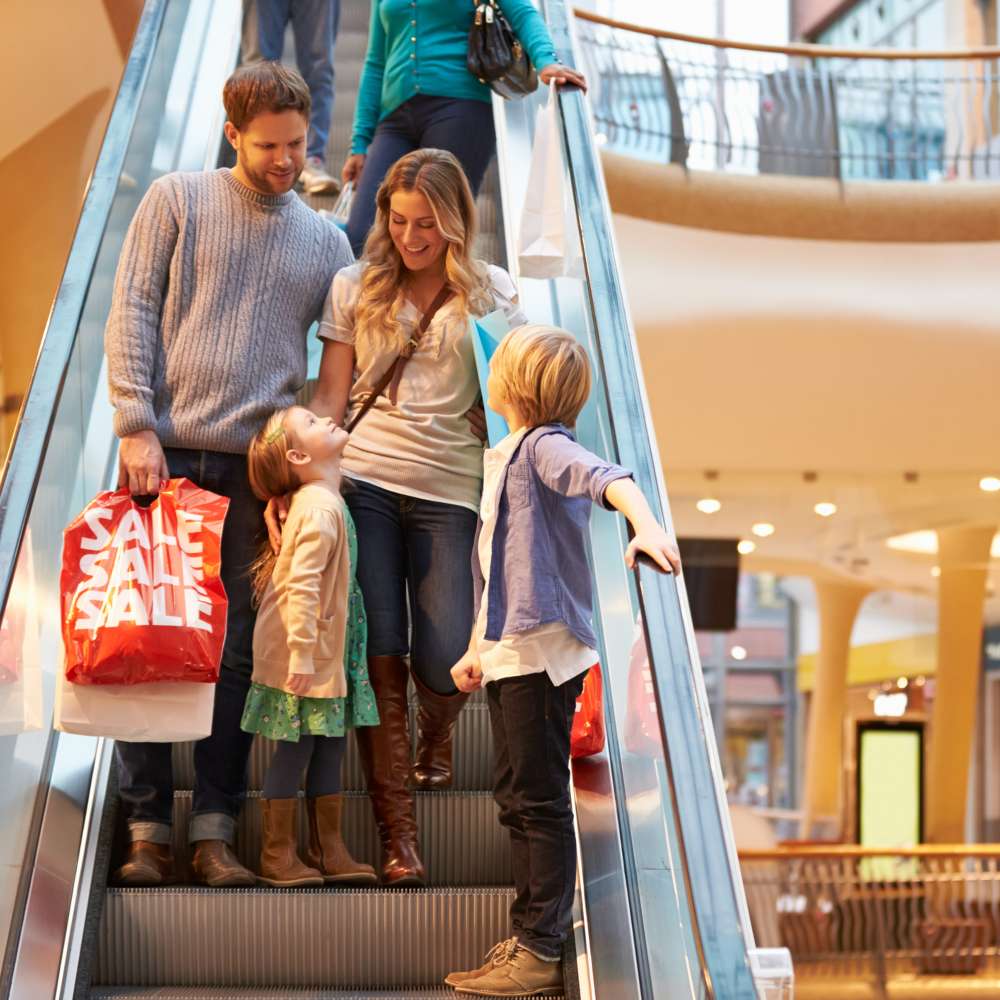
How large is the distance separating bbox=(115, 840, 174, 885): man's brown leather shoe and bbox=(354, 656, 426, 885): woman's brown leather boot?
1.53ft

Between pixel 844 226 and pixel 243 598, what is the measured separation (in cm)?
923

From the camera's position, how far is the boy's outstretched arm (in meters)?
2.47

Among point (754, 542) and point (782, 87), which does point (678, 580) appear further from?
point (754, 542)

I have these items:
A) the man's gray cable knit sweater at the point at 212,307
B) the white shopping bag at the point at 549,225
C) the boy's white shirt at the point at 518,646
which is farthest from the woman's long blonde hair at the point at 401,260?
the white shopping bag at the point at 549,225

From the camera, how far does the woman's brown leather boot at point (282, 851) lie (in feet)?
10.4

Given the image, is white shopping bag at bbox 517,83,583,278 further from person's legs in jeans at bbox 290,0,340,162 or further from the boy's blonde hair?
person's legs in jeans at bbox 290,0,340,162

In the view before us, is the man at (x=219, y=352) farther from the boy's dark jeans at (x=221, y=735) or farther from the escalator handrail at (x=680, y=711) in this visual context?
the escalator handrail at (x=680, y=711)

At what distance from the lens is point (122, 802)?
10.8 feet

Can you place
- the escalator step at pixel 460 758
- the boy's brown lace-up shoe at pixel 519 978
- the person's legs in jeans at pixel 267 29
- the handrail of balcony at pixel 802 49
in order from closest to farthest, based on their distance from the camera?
the boy's brown lace-up shoe at pixel 519 978
the escalator step at pixel 460 758
the person's legs in jeans at pixel 267 29
the handrail of balcony at pixel 802 49

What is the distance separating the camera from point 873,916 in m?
12.1

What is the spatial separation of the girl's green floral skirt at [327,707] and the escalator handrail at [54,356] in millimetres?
690

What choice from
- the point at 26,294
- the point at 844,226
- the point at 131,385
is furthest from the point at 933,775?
the point at 131,385

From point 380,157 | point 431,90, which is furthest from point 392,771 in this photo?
point 431,90

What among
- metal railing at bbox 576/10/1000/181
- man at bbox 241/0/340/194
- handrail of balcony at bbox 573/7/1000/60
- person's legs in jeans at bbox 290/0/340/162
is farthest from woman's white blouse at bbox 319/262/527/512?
handrail of balcony at bbox 573/7/1000/60
